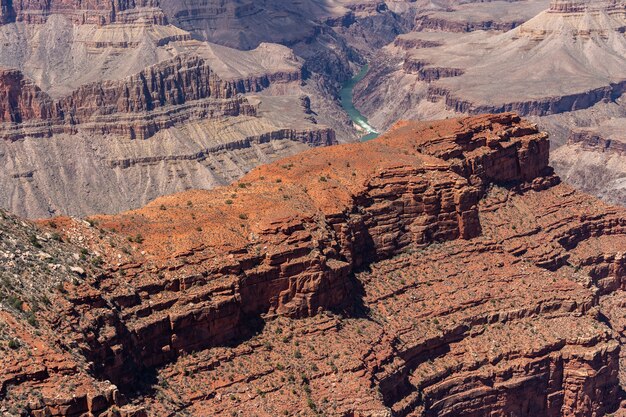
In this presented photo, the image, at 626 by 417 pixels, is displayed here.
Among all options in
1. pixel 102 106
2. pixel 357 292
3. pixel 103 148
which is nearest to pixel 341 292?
pixel 357 292

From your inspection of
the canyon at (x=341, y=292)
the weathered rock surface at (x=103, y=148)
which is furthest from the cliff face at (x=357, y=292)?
the weathered rock surface at (x=103, y=148)

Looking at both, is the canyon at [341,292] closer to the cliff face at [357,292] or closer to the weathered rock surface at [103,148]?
the cliff face at [357,292]

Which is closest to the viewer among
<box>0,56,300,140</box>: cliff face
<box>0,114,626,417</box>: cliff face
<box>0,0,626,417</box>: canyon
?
<box>0,0,626,417</box>: canyon

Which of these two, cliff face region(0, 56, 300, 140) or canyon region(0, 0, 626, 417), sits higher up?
canyon region(0, 0, 626, 417)

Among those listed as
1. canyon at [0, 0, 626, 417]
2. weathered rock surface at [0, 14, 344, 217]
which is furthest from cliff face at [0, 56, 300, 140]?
canyon at [0, 0, 626, 417]

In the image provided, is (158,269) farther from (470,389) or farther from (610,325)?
(610,325)

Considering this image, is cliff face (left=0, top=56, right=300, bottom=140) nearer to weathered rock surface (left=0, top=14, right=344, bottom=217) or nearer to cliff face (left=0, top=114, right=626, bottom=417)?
weathered rock surface (left=0, top=14, right=344, bottom=217)

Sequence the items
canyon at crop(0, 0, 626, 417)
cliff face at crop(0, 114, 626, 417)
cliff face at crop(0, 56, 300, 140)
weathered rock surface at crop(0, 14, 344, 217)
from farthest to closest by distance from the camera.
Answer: cliff face at crop(0, 56, 300, 140)
weathered rock surface at crop(0, 14, 344, 217)
cliff face at crop(0, 114, 626, 417)
canyon at crop(0, 0, 626, 417)

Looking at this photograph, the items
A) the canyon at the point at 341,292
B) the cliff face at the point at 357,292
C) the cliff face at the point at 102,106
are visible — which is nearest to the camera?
the canyon at the point at 341,292

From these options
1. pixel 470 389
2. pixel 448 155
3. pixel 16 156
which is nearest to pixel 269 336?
pixel 470 389
